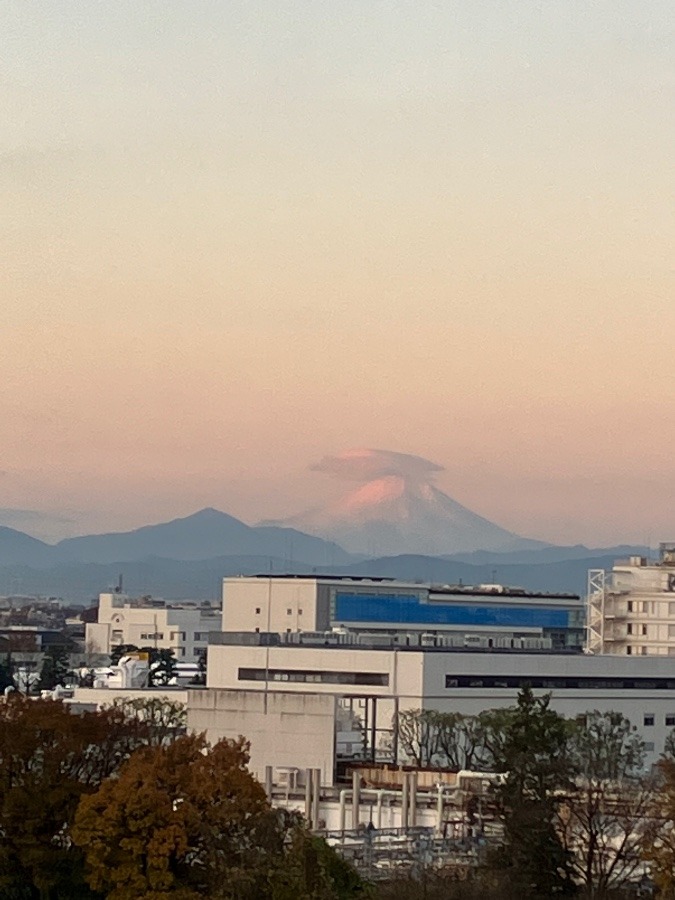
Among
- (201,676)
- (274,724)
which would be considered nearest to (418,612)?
(201,676)

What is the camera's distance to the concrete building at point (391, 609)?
11306 centimetres

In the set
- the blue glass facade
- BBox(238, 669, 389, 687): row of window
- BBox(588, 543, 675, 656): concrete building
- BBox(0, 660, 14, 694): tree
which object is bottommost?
BBox(238, 669, 389, 687): row of window

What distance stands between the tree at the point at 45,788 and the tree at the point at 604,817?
31.4 feet

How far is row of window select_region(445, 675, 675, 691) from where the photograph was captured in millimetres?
81812

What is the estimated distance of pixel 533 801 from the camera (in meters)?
39.8

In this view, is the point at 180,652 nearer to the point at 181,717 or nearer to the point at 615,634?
the point at 615,634

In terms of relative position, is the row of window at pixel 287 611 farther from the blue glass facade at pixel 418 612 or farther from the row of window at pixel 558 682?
the row of window at pixel 558 682

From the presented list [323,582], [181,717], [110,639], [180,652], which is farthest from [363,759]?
[110,639]

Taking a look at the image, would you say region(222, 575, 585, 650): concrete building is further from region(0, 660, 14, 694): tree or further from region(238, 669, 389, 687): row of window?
region(238, 669, 389, 687): row of window

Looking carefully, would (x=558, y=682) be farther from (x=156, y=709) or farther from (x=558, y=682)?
(x=156, y=709)

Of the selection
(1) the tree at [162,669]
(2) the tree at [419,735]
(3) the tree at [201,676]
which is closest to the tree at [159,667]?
(1) the tree at [162,669]

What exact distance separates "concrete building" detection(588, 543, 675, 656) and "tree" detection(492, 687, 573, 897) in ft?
201

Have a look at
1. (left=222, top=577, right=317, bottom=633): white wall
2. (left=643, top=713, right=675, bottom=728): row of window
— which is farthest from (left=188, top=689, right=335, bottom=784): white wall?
(left=222, top=577, right=317, bottom=633): white wall

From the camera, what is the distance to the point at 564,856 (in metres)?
38.8
